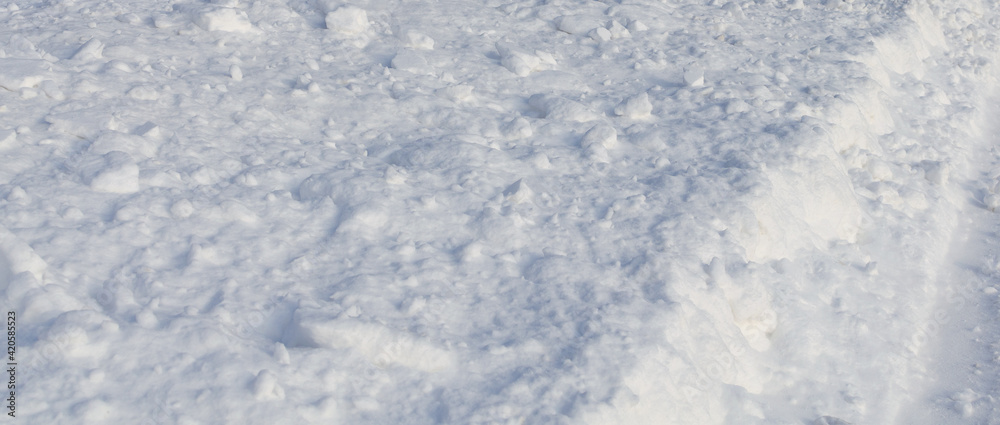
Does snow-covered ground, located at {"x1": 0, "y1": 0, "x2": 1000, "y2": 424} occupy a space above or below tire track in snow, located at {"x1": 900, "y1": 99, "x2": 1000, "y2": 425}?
above

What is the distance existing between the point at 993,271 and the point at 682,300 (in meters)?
1.89

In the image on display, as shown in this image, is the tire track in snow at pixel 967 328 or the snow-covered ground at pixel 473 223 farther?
the tire track in snow at pixel 967 328

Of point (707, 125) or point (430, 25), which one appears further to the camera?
point (430, 25)

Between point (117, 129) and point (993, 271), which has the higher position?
point (117, 129)

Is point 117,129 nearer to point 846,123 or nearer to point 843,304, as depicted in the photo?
point 843,304

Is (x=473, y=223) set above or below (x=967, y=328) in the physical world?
above

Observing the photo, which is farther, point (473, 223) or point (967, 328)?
point (967, 328)

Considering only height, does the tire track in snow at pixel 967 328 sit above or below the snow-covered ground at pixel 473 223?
below

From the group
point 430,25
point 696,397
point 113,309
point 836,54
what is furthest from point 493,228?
point 836,54

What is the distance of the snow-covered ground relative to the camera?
2156 millimetres

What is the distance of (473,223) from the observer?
2881mm

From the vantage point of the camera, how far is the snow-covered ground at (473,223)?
7.07 feet

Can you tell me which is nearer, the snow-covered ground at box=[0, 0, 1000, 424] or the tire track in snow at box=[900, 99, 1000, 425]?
the snow-covered ground at box=[0, 0, 1000, 424]

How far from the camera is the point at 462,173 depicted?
3180 millimetres
